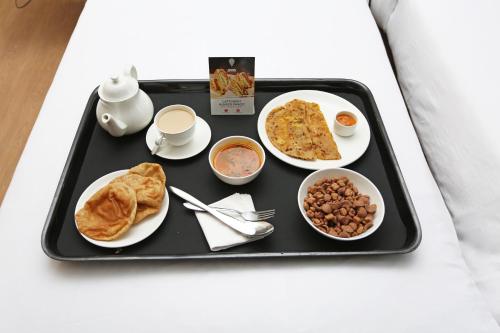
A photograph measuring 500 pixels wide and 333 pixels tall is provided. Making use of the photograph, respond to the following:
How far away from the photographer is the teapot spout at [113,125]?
0.89m

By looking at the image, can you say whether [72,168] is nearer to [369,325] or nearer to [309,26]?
[369,325]

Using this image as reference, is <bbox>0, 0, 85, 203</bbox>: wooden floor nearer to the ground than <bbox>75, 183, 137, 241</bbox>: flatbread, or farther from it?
nearer to the ground

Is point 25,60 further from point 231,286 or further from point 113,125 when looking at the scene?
point 231,286

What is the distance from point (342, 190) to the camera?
0.83 meters

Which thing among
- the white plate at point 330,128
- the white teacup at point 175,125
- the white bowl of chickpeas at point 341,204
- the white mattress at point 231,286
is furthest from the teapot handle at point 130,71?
the white bowl of chickpeas at point 341,204

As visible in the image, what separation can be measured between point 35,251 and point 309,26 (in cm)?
108

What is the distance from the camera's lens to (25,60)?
195 cm

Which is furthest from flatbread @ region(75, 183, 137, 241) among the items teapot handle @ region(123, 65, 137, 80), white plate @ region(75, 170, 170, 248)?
teapot handle @ region(123, 65, 137, 80)

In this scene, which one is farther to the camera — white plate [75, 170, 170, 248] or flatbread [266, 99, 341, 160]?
flatbread [266, 99, 341, 160]

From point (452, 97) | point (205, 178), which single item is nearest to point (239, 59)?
point (205, 178)

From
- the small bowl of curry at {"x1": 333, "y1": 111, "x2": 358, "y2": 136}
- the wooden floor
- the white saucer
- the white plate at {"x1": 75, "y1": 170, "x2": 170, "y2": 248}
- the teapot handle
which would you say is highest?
the teapot handle

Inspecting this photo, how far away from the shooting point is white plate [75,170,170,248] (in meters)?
0.76

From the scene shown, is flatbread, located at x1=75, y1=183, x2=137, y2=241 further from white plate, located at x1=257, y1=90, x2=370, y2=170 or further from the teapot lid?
white plate, located at x1=257, y1=90, x2=370, y2=170

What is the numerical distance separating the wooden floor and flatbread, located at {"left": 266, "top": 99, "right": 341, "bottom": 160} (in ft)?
3.79
